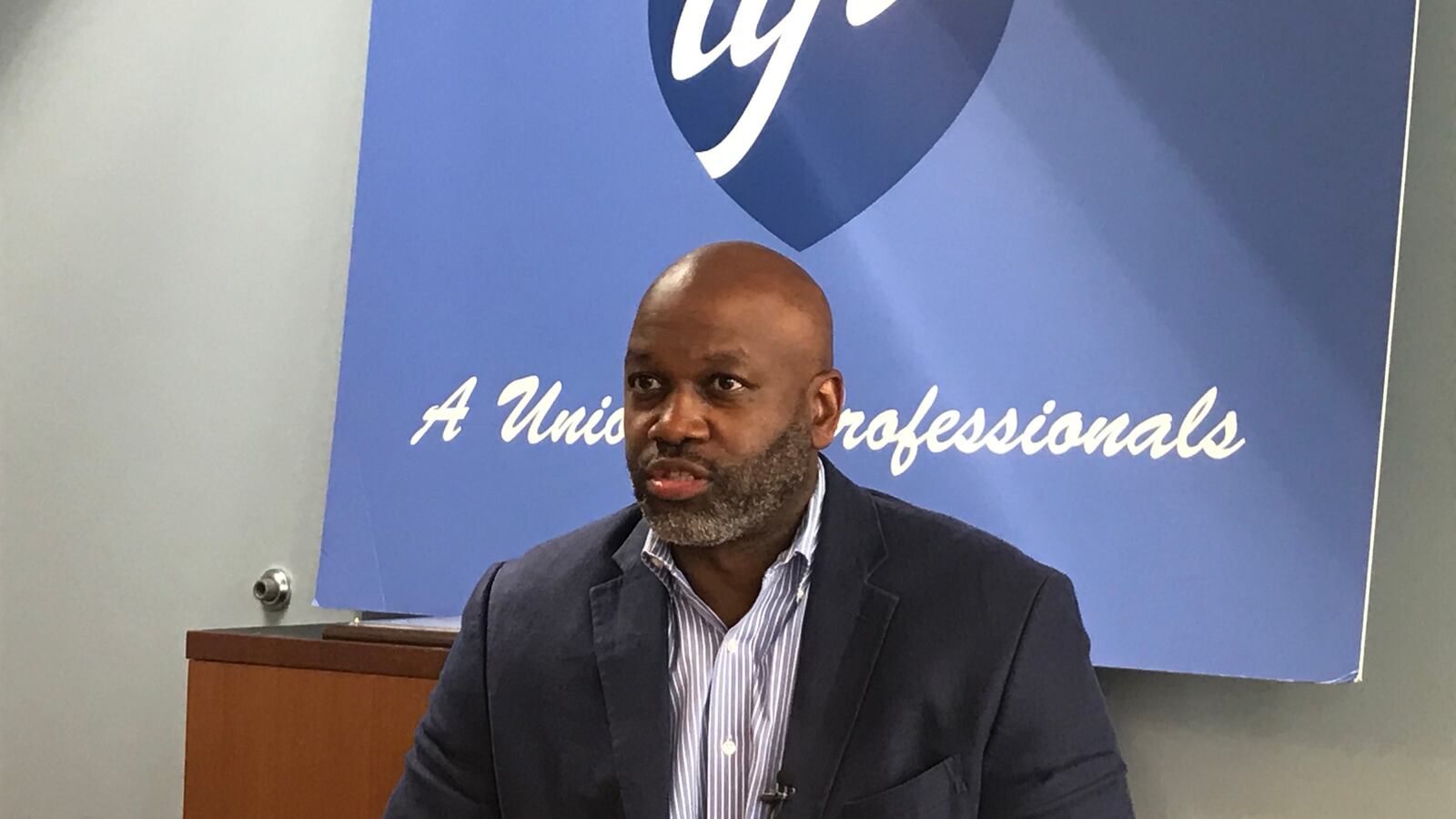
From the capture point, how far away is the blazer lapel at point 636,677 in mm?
1535

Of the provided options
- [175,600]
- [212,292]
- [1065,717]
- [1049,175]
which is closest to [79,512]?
[175,600]

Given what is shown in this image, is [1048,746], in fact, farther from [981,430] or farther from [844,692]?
[981,430]

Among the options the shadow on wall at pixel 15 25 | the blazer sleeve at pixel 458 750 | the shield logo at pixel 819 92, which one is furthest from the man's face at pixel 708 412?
the shadow on wall at pixel 15 25

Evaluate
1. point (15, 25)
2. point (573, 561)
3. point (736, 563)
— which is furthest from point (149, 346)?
point (736, 563)

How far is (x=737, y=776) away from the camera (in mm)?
1558

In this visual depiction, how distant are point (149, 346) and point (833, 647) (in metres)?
2.24

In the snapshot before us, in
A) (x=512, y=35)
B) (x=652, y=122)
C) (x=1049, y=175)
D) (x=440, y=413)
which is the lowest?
(x=440, y=413)

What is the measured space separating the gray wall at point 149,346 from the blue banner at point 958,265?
0.95 feet

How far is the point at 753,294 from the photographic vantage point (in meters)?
1.55

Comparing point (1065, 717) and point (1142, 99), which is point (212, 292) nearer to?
point (1142, 99)

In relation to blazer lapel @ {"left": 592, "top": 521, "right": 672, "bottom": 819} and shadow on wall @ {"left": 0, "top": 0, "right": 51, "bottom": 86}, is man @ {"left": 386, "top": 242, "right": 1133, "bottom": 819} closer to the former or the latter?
blazer lapel @ {"left": 592, "top": 521, "right": 672, "bottom": 819}

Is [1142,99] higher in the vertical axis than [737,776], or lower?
higher

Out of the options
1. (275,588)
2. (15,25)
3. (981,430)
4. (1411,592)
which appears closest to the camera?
(1411,592)

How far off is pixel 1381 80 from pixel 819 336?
3.47 ft
